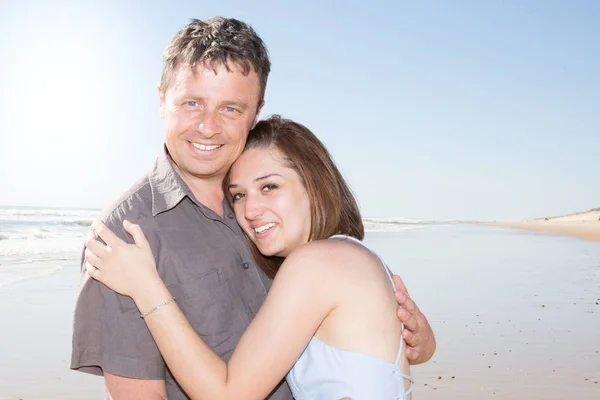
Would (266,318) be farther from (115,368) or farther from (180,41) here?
(180,41)

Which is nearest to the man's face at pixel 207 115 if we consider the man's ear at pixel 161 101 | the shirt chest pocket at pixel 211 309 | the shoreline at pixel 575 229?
the man's ear at pixel 161 101

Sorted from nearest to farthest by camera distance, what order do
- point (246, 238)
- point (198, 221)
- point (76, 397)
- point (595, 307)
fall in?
1. point (198, 221)
2. point (246, 238)
3. point (76, 397)
4. point (595, 307)

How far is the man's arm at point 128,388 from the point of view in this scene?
2.30m

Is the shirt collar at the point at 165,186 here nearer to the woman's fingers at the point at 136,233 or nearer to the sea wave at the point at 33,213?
the woman's fingers at the point at 136,233

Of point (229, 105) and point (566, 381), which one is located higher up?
point (229, 105)

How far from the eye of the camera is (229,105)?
9.11ft

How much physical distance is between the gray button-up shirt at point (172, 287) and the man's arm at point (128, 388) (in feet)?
0.11

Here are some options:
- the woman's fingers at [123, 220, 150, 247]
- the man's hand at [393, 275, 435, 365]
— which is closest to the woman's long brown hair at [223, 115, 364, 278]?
the man's hand at [393, 275, 435, 365]

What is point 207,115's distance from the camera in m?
2.74

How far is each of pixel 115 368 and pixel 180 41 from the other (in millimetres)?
1437

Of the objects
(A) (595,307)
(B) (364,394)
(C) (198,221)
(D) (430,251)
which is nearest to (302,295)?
(B) (364,394)

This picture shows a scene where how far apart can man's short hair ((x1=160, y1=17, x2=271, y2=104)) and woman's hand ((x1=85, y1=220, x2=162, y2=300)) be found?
86 centimetres

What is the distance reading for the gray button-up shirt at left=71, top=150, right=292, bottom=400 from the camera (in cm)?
228

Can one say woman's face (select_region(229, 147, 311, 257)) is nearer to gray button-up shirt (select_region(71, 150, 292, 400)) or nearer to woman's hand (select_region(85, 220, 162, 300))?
gray button-up shirt (select_region(71, 150, 292, 400))
